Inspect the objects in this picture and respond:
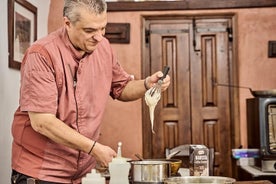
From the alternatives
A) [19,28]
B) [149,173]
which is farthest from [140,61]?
[149,173]

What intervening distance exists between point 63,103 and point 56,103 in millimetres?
60

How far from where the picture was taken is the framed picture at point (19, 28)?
310cm

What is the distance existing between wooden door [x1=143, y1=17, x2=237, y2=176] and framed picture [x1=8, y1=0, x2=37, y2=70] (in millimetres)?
1193

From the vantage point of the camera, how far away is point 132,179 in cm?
176

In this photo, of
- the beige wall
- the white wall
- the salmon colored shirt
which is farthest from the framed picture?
the salmon colored shirt

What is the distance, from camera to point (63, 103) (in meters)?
1.98

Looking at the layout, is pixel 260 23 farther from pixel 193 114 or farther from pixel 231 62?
pixel 193 114

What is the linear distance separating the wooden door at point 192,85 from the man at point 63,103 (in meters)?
2.37

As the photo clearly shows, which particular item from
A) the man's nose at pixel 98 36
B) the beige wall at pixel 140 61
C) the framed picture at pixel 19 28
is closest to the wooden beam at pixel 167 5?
the beige wall at pixel 140 61

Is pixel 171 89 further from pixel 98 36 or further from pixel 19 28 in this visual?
pixel 98 36

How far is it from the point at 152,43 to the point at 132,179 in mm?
2871

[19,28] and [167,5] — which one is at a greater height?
[167,5]

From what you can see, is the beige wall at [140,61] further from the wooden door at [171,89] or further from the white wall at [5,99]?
the white wall at [5,99]

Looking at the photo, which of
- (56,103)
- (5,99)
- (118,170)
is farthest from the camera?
(5,99)
